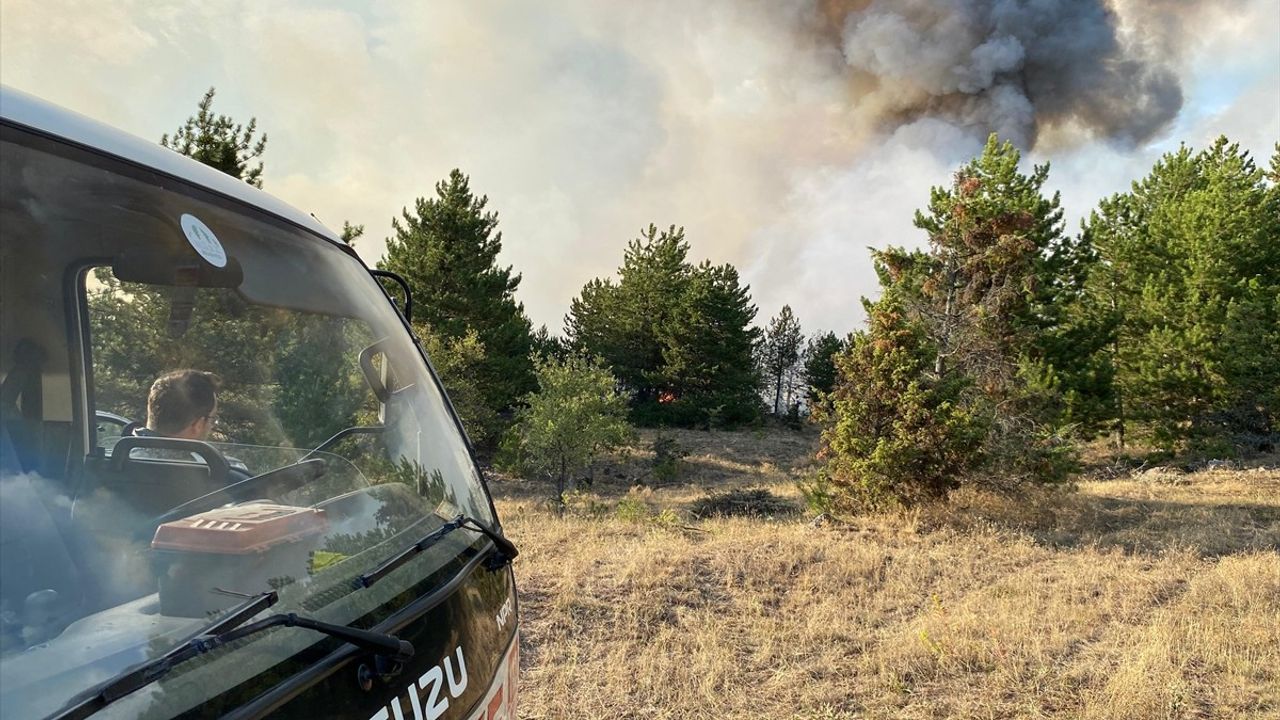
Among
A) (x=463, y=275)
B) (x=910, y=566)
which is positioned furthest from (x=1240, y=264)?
(x=463, y=275)

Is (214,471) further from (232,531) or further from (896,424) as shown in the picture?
(896,424)

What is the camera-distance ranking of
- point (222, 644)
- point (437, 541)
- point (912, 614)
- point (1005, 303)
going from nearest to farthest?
point (222, 644)
point (437, 541)
point (912, 614)
point (1005, 303)

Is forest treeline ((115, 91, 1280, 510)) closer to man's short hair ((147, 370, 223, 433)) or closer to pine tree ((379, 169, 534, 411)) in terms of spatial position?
pine tree ((379, 169, 534, 411))

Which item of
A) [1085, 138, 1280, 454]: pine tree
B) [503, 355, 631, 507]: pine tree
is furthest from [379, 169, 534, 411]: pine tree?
[1085, 138, 1280, 454]: pine tree

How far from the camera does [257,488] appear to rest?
1.50 m

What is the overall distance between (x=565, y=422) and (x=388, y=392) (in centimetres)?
1512

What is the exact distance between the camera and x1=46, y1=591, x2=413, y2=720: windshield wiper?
2.93ft

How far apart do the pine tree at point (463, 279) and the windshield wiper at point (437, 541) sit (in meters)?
19.7

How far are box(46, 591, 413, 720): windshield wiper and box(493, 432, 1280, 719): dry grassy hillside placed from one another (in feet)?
11.6

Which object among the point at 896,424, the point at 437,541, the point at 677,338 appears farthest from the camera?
the point at 677,338

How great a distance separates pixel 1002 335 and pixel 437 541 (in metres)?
19.5

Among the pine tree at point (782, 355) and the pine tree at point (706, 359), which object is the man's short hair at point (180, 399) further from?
the pine tree at point (782, 355)

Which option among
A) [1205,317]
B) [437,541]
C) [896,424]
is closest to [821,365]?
[1205,317]

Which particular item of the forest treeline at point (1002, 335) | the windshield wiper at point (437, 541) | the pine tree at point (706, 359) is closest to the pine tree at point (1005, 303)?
the forest treeline at point (1002, 335)
